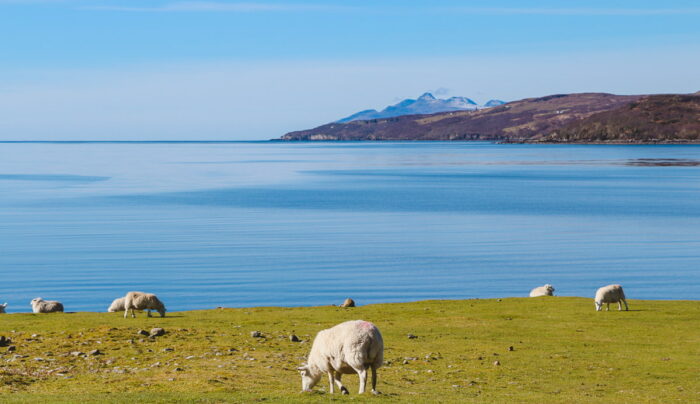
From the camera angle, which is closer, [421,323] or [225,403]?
[225,403]

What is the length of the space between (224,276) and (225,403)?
36953 mm

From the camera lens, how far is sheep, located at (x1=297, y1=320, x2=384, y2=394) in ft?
56.1

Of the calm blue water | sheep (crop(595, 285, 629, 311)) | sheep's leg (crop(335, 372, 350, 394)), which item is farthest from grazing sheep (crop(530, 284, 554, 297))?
sheep's leg (crop(335, 372, 350, 394))

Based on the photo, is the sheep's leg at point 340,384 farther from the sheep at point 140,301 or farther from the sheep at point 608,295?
the sheep at point 608,295

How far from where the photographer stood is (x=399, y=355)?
24625 mm

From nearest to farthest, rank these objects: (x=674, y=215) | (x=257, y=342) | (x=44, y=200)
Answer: (x=257, y=342) → (x=674, y=215) → (x=44, y=200)

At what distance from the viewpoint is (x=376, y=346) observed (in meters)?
17.2

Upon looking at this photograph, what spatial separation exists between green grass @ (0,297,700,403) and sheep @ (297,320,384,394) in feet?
1.57

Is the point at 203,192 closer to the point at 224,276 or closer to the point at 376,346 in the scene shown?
the point at 224,276

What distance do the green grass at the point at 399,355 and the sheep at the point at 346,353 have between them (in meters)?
0.48

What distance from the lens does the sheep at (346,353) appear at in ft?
56.1

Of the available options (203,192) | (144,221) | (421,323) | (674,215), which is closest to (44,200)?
(203,192)

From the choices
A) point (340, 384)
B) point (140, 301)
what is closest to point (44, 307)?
point (140, 301)

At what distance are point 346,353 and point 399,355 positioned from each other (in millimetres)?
7647
